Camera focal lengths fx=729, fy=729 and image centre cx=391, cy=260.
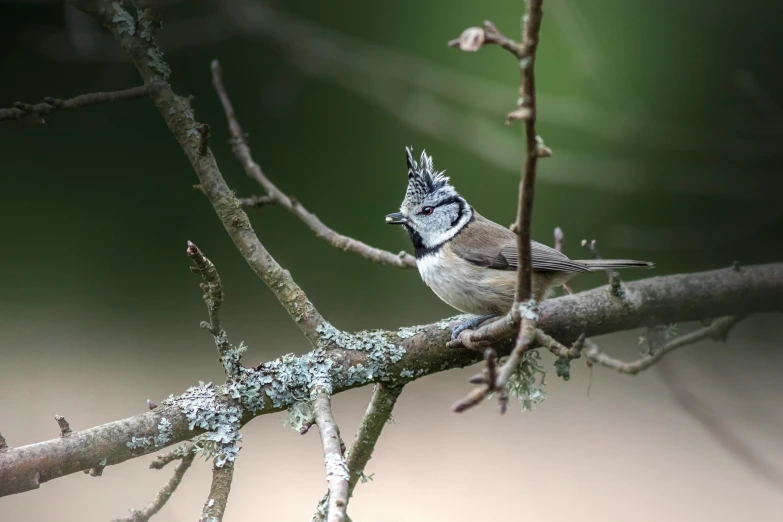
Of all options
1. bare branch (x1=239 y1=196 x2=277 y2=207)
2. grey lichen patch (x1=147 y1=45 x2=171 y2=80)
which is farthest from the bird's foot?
grey lichen patch (x1=147 y1=45 x2=171 y2=80)

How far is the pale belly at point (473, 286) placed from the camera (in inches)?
61.3

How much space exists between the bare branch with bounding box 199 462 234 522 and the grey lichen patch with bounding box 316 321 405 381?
0.98ft

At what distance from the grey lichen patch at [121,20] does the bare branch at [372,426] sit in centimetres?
80

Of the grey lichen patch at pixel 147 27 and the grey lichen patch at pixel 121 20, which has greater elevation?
the grey lichen patch at pixel 121 20

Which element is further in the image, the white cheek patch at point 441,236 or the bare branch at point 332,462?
the white cheek patch at point 441,236

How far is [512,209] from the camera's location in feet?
7.83

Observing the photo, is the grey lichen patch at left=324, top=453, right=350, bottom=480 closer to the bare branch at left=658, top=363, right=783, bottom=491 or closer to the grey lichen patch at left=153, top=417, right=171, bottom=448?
the grey lichen patch at left=153, top=417, right=171, bottom=448

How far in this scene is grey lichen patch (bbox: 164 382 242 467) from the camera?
1135 mm

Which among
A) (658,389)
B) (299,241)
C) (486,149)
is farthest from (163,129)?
(658,389)

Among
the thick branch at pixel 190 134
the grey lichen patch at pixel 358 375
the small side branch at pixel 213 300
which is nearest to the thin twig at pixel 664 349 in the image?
the grey lichen patch at pixel 358 375

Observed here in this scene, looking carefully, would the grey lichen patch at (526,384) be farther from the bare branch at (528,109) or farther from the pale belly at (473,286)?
the bare branch at (528,109)

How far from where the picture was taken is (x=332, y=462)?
3.14 feet

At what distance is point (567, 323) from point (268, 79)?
1389mm

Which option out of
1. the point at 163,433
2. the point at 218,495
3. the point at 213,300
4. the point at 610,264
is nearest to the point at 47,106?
the point at 213,300
